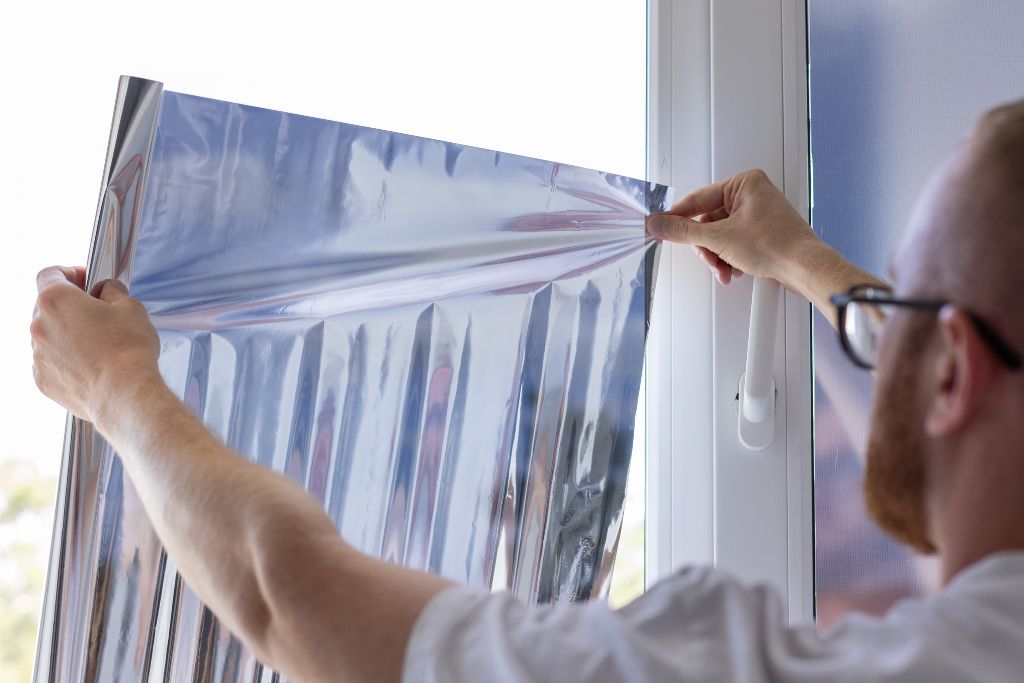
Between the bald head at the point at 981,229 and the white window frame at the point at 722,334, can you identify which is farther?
the white window frame at the point at 722,334

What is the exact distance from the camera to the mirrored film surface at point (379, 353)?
1.03 metres

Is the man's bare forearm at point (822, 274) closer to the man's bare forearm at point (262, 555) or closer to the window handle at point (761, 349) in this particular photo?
the window handle at point (761, 349)

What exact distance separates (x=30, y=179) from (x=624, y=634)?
770 mm

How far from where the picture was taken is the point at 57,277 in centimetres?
99

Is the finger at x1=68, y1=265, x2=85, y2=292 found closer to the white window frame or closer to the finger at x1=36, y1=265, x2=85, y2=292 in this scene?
the finger at x1=36, y1=265, x2=85, y2=292

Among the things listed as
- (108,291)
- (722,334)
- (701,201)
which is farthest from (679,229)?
(108,291)

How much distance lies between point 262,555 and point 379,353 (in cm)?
36

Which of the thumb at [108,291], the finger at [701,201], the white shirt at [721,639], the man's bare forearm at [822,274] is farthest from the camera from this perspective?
the finger at [701,201]

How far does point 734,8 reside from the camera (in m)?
1.39

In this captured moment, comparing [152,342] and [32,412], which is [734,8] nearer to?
[152,342]

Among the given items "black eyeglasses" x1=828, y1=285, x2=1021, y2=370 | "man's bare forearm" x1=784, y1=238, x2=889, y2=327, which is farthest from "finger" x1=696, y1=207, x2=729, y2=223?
"black eyeglasses" x1=828, y1=285, x2=1021, y2=370

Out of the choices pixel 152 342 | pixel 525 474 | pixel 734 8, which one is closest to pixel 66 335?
pixel 152 342

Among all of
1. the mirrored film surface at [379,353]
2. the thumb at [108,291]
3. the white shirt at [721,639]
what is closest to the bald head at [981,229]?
the white shirt at [721,639]

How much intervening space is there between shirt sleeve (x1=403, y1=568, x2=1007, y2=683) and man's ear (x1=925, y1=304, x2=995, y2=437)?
149 millimetres
